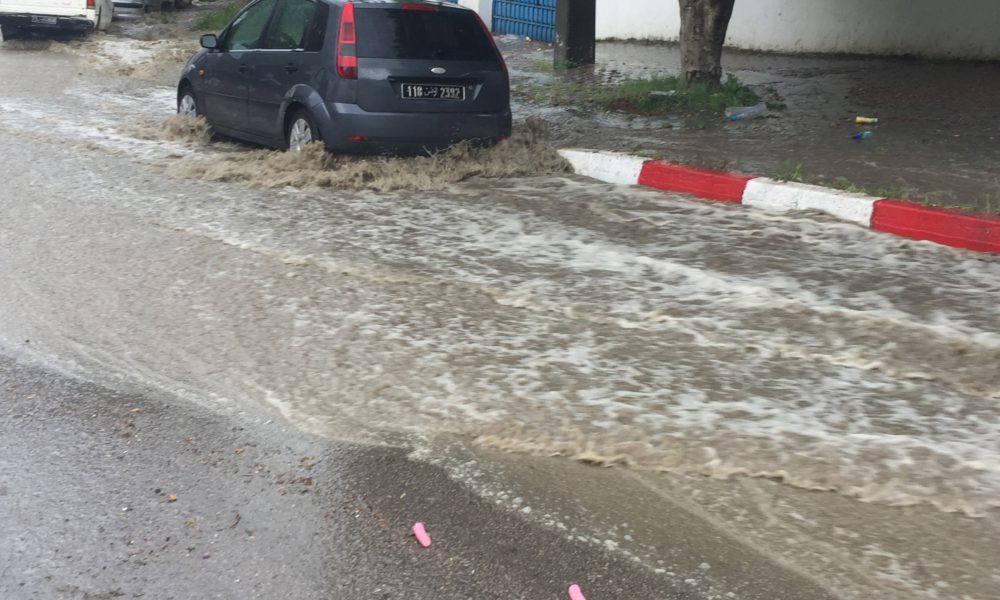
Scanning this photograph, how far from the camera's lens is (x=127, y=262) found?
6684mm

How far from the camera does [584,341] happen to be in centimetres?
535

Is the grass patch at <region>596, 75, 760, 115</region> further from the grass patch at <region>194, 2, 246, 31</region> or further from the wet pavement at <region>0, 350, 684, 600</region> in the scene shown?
the grass patch at <region>194, 2, 246, 31</region>

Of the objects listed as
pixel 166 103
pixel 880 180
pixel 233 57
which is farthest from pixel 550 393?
pixel 166 103

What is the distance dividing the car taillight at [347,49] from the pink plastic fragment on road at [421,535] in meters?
5.73

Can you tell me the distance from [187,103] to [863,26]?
1002cm

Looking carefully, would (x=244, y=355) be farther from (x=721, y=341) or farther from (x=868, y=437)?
(x=868, y=437)

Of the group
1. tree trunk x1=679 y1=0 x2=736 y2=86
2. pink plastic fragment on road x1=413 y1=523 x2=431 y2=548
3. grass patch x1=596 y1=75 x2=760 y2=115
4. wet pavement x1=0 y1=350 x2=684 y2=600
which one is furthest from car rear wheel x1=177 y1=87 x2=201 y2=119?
pink plastic fragment on road x1=413 y1=523 x2=431 y2=548

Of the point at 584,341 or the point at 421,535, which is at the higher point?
the point at 584,341

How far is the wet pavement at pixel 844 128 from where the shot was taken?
844 centimetres

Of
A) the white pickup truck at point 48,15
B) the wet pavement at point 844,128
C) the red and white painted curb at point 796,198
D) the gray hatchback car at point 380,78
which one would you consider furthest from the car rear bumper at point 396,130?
the white pickup truck at point 48,15

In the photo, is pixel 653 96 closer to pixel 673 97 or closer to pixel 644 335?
pixel 673 97

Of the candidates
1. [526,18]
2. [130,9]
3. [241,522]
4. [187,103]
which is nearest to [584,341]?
[241,522]

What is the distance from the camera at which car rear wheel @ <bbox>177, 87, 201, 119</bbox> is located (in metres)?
11.4

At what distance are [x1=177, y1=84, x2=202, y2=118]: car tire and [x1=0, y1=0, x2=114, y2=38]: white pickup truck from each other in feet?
35.7
